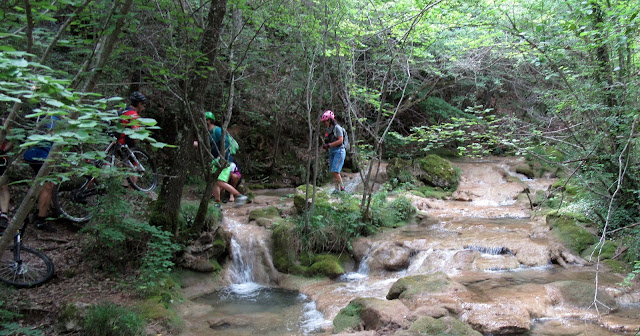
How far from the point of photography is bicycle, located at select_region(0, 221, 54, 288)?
4.77 m

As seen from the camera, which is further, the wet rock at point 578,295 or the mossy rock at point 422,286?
Result: the mossy rock at point 422,286

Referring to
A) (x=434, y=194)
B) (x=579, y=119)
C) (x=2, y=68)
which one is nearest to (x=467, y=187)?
(x=434, y=194)

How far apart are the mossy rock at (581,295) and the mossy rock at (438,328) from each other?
1833mm

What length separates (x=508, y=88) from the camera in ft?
66.0

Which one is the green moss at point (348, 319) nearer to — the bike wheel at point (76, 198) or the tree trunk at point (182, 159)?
the tree trunk at point (182, 159)

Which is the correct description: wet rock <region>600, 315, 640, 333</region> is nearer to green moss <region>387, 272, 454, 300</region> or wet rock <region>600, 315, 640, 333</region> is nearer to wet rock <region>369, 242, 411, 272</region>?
green moss <region>387, 272, 454, 300</region>

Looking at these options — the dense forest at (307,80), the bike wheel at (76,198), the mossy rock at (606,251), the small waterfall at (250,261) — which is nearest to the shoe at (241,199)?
the dense forest at (307,80)

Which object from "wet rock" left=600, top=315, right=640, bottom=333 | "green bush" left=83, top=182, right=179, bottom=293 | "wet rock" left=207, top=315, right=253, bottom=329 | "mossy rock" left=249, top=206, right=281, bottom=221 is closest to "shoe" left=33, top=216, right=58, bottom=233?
"green bush" left=83, top=182, right=179, bottom=293

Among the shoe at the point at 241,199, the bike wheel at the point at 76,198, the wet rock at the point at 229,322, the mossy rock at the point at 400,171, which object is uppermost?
the mossy rock at the point at 400,171

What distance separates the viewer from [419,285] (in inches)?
209

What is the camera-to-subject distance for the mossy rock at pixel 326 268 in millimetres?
7082

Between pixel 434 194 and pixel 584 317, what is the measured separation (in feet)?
26.7

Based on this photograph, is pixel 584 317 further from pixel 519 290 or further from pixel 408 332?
pixel 408 332

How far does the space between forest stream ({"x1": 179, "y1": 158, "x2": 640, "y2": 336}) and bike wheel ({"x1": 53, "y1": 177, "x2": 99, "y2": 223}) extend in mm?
1915
